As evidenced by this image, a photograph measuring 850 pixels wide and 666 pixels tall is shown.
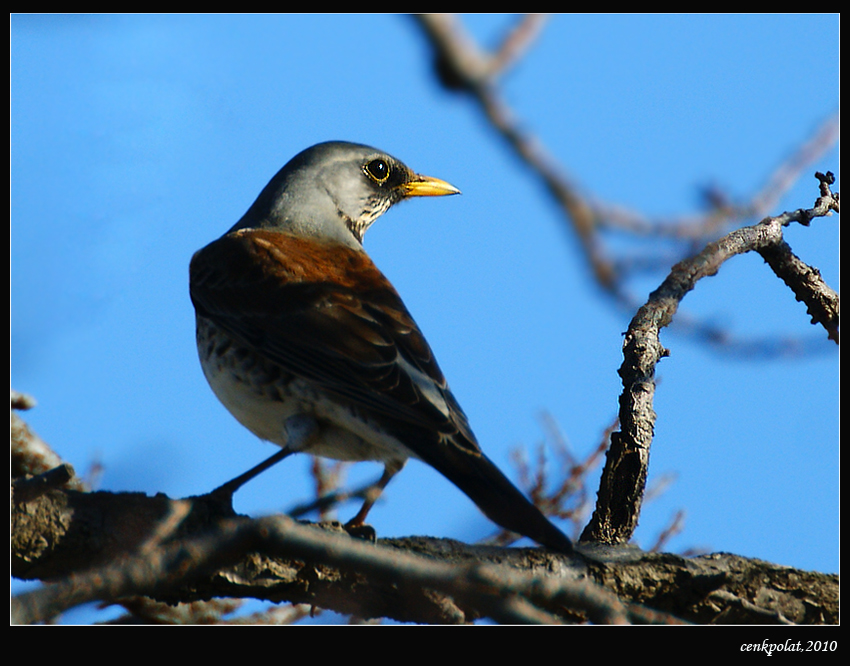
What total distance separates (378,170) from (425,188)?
39cm

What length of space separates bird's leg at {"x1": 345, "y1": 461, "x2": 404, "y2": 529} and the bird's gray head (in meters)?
2.03

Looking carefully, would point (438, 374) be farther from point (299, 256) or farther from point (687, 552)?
point (687, 552)

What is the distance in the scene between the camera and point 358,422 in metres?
3.89

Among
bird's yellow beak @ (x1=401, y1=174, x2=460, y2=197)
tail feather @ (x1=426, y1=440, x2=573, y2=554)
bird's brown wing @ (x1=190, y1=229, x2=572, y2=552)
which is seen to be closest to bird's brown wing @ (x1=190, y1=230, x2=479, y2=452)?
bird's brown wing @ (x1=190, y1=229, x2=572, y2=552)

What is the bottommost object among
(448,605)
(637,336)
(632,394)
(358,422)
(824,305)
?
(448,605)

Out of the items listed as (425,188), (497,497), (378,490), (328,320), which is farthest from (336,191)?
(497,497)

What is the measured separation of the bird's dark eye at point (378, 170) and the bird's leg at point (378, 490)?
2633mm

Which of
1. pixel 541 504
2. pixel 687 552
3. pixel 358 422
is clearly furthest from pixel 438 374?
pixel 687 552

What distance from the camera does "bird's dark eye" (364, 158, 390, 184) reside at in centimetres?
621

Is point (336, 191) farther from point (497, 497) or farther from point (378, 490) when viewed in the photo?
point (497, 497)

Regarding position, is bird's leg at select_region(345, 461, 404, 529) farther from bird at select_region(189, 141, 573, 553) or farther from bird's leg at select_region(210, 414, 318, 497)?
bird's leg at select_region(210, 414, 318, 497)

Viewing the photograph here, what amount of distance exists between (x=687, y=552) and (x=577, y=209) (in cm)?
440

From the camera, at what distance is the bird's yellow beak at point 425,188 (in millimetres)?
6359

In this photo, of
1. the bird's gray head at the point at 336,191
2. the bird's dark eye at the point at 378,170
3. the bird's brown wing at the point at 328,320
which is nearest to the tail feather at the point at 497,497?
the bird's brown wing at the point at 328,320
